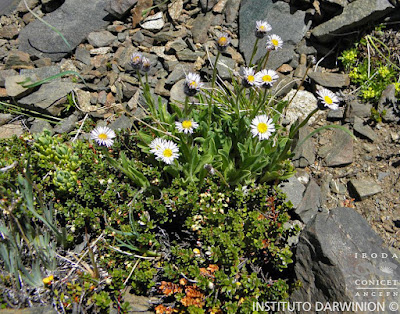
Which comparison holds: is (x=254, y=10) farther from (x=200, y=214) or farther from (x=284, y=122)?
(x=200, y=214)

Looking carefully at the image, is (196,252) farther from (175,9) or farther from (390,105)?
(175,9)

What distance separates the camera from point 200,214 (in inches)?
122

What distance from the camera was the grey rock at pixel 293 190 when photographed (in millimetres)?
3422

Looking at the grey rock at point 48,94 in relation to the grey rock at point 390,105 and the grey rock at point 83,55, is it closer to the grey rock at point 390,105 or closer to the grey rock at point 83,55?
the grey rock at point 83,55

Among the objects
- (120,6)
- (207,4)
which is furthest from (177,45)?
(120,6)

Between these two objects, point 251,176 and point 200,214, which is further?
point 251,176

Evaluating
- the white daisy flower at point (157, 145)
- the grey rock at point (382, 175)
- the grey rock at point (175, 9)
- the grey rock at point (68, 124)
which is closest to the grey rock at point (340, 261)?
the grey rock at point (382, 175)

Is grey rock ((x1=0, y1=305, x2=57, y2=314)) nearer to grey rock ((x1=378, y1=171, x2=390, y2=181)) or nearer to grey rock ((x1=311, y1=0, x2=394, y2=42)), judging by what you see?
grey rock ((x1=378, y1=171, x2=390, y2=181))

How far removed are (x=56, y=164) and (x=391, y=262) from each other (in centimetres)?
303

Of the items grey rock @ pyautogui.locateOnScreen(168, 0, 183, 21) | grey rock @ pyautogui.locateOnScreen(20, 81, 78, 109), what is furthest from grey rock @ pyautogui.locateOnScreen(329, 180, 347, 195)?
grey rock @ pyautogui.locateOnScreen(20, 81, 78, 109)

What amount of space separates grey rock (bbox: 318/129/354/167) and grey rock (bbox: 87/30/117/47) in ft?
10.0

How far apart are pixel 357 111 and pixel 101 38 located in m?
3.38

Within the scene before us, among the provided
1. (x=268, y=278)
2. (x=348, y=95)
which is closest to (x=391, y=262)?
(x=268, y=278)

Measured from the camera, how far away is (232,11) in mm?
4762
